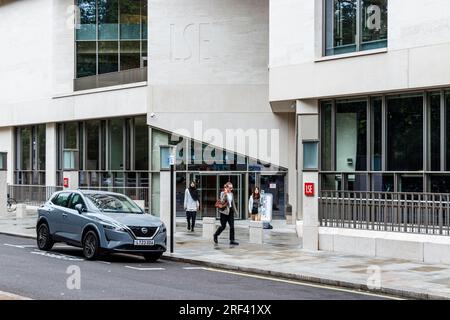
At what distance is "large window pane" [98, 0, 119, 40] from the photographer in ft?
120

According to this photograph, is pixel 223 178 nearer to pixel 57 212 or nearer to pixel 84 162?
pixel 84 162

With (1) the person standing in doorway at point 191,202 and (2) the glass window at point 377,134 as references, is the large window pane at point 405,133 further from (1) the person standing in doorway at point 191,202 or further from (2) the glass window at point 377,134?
(1) the person standing in doorway at point 191,202

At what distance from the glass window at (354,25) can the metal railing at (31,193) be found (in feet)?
63.0

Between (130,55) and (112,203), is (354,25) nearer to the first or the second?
(112,203)

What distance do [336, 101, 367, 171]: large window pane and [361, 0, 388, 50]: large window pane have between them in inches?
75.0

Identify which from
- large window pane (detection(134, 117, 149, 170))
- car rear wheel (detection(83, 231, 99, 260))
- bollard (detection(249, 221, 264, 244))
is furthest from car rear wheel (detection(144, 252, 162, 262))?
large window pane (detection(134, 117, 149, 170))

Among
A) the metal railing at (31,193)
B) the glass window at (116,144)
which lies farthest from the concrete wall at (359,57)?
the metal railing at (31,193)

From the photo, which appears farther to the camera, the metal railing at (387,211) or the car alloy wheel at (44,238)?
the car alloy wheel at (44,238)

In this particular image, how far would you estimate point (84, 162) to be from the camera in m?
37.9

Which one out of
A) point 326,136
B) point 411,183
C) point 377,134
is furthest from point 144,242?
point 326,136

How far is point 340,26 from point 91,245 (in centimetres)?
1115

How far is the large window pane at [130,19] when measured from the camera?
35719 millimetres

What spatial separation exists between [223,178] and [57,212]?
14531mm
